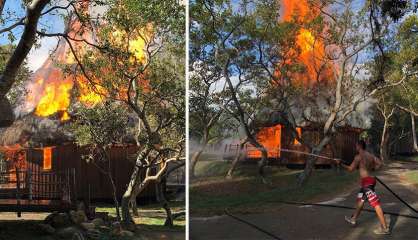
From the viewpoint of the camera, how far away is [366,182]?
270 cm

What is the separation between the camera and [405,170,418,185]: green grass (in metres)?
2.74

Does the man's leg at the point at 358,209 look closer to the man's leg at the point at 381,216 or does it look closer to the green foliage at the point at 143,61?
the man's leg at the point at 381,216

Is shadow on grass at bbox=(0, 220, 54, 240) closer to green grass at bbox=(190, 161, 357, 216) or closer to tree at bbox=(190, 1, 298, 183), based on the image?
green grass at bbox=(190, 161, 357, 216)

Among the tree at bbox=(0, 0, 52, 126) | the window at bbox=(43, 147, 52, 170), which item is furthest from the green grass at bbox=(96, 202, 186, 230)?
the tree at bbox=(0, 0, 52, 126)

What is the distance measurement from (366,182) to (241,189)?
2.44ft

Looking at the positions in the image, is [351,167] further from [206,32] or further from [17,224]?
[17,224]

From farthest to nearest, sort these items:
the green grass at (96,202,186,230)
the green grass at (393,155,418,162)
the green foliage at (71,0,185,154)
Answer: the green foliage at (71,0,185,154) < the green grass at (96,202,186,230) < the green grass at (393,155,418,162)

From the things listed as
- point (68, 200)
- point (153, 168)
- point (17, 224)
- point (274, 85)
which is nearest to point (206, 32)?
point (274, 85)

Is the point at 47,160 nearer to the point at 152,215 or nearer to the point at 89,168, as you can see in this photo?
the point at 89,168

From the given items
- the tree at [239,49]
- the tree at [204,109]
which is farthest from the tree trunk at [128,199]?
the tree at [239,49]

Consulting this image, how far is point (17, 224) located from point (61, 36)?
217 cm

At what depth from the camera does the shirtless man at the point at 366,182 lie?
2648mm

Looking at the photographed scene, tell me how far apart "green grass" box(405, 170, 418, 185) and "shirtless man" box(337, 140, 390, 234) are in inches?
7.9

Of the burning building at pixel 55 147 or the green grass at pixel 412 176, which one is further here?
the burning building at pixel 55 147
